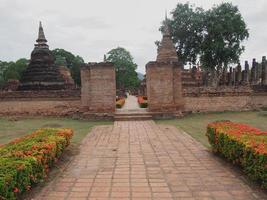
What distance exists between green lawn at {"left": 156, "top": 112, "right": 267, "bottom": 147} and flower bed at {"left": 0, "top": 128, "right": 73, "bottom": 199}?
434 cm

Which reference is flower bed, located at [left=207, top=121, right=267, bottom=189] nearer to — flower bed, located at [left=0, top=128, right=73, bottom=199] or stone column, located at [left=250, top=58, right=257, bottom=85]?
flower bed, located at [left=0, top=128, right=73, bottom=199]

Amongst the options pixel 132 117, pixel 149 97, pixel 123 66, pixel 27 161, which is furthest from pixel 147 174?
pixel 123 66

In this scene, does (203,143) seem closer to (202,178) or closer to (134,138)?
(134,138)

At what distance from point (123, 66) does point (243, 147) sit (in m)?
60.1

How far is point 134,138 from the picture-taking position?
9977 millimetres

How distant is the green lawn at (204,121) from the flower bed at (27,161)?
434 cm

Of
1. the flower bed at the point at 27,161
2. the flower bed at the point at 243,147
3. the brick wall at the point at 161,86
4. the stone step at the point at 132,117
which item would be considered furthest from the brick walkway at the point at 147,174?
the brick wall at the point at 161,86

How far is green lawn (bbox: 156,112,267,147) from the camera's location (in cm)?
1077

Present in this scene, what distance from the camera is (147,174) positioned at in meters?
5.94

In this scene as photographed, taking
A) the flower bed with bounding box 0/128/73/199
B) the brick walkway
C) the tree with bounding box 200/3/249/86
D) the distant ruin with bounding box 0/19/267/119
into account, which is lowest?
the brick walkway

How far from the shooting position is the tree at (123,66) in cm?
6450

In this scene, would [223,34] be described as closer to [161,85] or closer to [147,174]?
[161,85]

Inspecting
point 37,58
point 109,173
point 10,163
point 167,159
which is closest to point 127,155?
point 167,159

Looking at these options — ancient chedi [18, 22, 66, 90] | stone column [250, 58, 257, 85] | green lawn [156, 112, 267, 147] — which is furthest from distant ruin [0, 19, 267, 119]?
stone column [250, 58, 257, 85]
